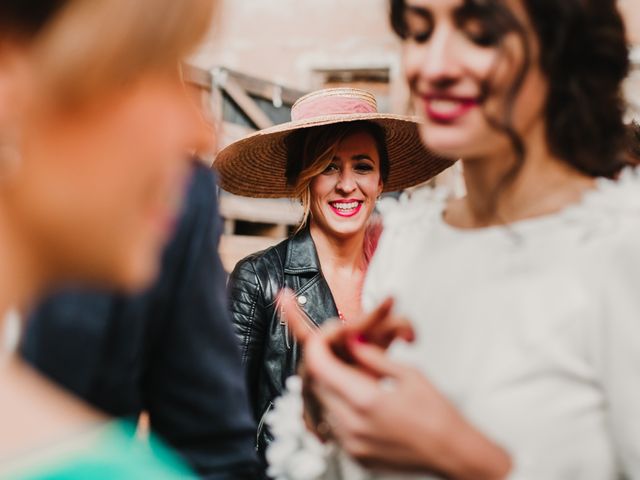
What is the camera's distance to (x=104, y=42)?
0.54 metres

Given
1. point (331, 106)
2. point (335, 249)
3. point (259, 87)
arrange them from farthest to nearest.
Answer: point (259, 87) < point (335, 249) < point (331, 106)

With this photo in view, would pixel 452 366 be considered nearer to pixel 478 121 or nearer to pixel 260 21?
pixel 478 121

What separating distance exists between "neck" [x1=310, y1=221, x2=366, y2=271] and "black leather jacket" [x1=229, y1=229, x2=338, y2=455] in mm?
80

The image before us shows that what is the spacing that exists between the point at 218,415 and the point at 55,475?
568 mm

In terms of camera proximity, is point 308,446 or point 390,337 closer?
point 390,337

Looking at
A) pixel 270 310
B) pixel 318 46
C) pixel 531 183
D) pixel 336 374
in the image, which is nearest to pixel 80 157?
pixel 336 374

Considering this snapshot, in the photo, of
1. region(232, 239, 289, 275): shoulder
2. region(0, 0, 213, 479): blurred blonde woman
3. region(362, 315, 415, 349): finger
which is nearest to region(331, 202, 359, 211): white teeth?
region(232, 239, 289, 275): shoulder

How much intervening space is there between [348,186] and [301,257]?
32cm

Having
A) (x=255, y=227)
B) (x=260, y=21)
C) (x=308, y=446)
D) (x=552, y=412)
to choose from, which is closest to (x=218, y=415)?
(x=308, y=446)

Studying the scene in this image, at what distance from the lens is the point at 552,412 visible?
901 mm

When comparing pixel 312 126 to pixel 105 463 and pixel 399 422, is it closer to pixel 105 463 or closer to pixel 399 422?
pixel 399 422

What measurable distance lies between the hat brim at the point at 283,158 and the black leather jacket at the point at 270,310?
1.24 feet

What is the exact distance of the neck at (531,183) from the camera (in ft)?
3.40

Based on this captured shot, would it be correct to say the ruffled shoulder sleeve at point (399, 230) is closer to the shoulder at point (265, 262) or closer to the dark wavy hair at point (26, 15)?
the dark wavy hair at point (26, 15)
